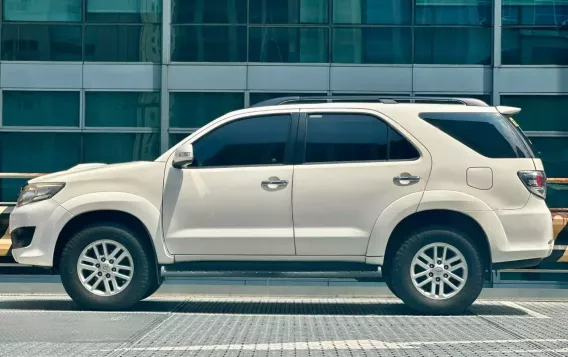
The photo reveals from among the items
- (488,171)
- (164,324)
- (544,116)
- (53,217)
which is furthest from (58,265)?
(544,116)

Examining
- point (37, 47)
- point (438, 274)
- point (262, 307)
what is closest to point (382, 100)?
point (438, 274)

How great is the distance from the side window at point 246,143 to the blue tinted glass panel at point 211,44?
15.4m

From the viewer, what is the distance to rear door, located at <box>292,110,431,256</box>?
10.4 m

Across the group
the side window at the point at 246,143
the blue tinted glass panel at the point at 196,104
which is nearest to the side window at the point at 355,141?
the side window at the point at 246,143

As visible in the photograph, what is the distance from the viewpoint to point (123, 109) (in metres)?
26.3

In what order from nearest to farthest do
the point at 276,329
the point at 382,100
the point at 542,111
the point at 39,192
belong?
the point at 276,329 < the point at 39,192 < the point at 382,100 < the point at 542,111

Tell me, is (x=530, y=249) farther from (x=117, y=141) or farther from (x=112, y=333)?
(x=117, y=141)

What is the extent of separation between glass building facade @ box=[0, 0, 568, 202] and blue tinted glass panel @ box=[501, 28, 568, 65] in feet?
0.07

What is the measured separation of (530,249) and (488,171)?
76 cm

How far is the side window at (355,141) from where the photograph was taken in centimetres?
1057

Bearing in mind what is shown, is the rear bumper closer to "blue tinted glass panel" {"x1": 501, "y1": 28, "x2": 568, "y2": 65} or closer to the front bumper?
the front bumper

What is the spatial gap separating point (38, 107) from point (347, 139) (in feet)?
55.3

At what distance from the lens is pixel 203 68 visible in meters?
26.0

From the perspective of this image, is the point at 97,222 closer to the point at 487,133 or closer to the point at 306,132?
the point at 306,132
